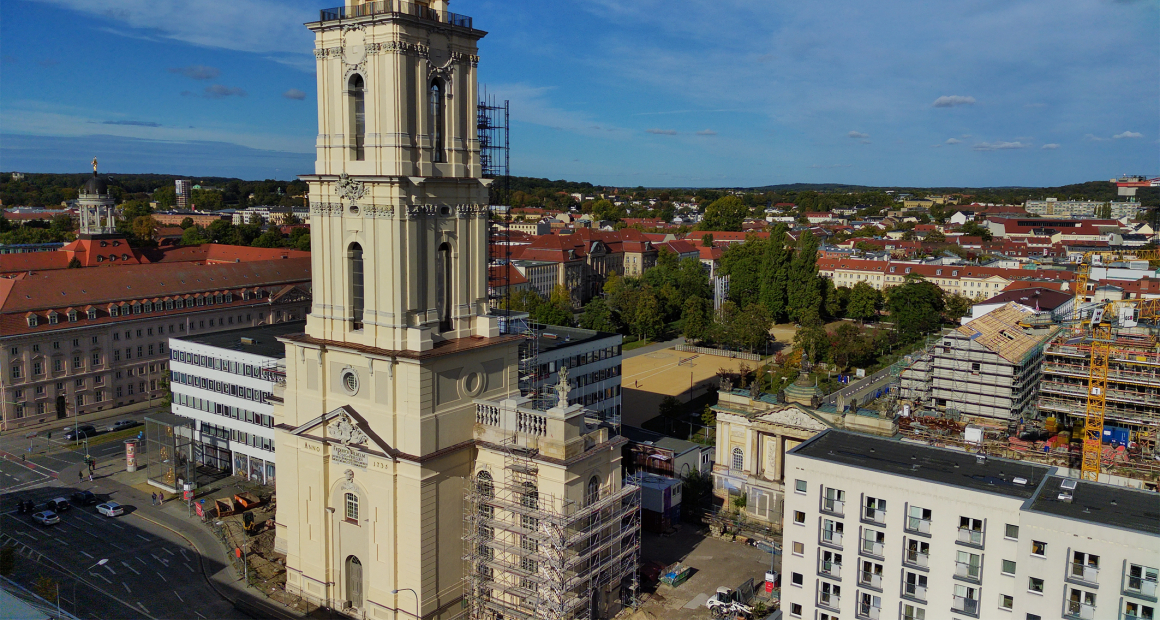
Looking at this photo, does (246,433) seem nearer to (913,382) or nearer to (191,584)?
(191,584)

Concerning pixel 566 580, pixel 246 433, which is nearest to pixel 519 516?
pixel 566 580

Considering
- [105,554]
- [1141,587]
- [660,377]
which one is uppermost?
[1141,587]

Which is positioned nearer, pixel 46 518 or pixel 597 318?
pixel 46 518

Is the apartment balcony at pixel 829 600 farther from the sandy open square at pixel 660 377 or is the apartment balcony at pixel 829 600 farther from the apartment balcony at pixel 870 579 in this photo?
the sandy open square at pixel 660 377

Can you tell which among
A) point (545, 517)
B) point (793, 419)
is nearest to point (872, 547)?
point (545, 517)

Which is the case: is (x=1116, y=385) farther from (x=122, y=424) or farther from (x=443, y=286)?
(x=122, y=424)

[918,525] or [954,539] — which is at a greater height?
[918,525]
